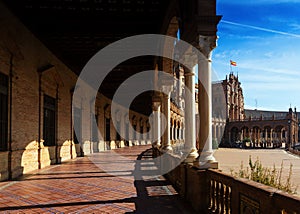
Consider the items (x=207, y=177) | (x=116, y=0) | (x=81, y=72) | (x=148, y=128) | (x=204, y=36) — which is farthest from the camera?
(x=148, y=128)

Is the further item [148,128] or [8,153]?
[148,128]

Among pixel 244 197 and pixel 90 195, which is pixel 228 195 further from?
pixel 90 195

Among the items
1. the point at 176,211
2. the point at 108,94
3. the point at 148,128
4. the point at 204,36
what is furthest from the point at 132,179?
the point at 148,128

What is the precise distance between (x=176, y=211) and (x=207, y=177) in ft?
3.04

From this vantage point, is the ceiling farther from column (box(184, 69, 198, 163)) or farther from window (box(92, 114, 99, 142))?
window (box(92, 114, 99, 142))

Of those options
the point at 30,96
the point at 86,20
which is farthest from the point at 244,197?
the point at 30,96

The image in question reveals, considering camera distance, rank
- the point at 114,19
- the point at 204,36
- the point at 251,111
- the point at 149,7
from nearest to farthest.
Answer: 1. the point at 204,36
2. the point at 149,7
3. the point at 114,19
4. the point at 251,111

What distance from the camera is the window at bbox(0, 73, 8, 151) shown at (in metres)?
9.34

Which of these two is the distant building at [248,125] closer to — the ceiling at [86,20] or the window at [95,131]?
the window at [95,131]

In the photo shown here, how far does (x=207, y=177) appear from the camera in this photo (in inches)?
225

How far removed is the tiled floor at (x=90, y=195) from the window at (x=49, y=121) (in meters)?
3.65

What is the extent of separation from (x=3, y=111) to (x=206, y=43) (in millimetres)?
6838

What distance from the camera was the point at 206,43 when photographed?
619 cm

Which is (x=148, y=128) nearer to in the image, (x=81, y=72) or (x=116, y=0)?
(x=81, y=72)
